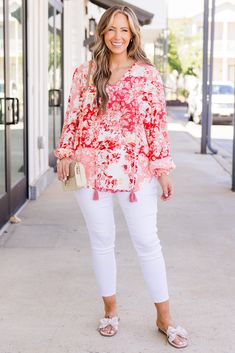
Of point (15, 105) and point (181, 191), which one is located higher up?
point (15, 105)

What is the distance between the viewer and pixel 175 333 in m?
3.54

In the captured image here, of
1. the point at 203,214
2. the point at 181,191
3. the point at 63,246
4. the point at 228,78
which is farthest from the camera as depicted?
the point at 228,78

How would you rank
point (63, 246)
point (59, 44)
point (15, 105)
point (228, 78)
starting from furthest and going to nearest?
1. point (228, 78)
2. point (59, 44)
3. point (15, 105)
4. point (63, 246)

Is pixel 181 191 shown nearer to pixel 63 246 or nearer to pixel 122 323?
pixel 63 246

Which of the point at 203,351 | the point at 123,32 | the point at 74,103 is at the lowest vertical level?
the point at 203,351

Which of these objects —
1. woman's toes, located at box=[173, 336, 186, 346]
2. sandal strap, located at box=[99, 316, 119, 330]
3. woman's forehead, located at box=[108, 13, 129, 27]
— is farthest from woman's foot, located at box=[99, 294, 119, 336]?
woman's forehead, located at box=[108, 13, 129, 27]

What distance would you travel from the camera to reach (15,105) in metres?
6.56

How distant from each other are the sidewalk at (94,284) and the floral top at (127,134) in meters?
0.87

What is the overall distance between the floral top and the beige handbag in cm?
3

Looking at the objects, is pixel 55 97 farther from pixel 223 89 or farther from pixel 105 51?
pixel 223 89

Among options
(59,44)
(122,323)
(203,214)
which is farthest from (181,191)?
(122,323)

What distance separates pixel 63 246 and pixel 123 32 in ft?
8.35

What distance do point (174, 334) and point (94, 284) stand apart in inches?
43.3

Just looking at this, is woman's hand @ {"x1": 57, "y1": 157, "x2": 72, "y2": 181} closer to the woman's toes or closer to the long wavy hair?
the long wavy hair
